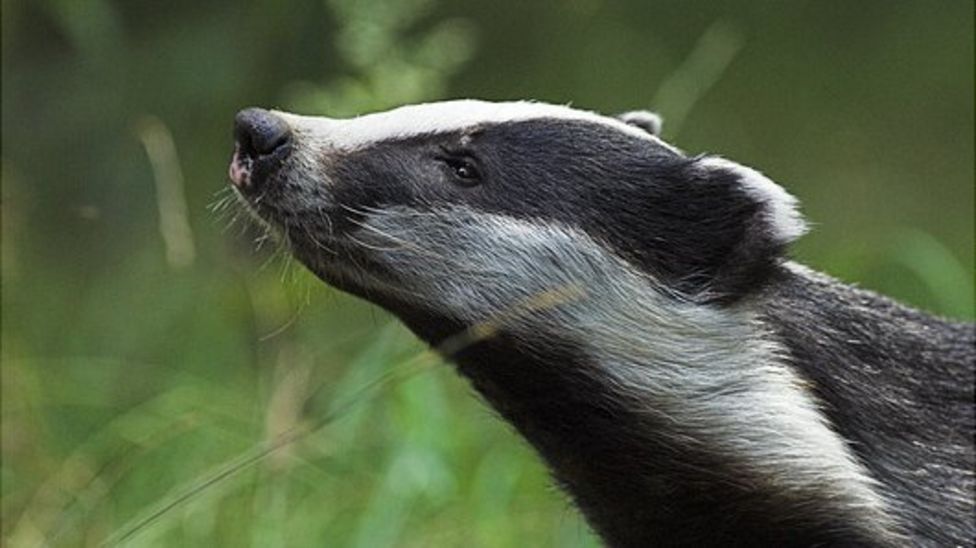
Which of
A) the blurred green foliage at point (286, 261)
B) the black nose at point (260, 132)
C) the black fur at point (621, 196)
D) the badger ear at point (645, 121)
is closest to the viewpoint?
the black nose at point (260, 132)

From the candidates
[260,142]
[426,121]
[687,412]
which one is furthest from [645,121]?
[260,142]

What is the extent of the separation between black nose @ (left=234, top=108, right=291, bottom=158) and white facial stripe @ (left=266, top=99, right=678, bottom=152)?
0.14ft

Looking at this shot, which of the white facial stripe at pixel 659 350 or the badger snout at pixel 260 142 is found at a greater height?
the badger snout at pixel 260 142

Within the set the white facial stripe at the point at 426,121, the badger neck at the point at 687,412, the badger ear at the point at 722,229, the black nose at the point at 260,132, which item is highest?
the white facial stripe at the point at 426,121

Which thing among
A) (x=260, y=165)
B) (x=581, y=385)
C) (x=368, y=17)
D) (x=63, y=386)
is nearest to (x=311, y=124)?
(x=260, y=165)

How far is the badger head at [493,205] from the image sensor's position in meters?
4.32

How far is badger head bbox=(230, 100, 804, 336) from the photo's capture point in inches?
170

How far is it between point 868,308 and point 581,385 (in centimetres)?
74

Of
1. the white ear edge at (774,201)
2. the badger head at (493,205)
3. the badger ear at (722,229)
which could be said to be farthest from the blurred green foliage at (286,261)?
the white ear edge at (774,201)

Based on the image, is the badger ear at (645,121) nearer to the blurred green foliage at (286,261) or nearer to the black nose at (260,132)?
the blurred green foliage at (286,261)

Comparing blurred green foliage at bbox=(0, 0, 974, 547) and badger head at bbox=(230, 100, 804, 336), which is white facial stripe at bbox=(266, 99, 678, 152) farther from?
blurred green foliage at bbox=(0, 0, 974, 547)

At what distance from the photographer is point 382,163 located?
4359 mm

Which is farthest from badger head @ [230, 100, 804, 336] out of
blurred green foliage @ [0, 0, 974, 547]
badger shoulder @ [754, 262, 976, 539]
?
blurred green foliage @ [0, 0, 974, 547]

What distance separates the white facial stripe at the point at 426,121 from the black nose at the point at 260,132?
0.14ft
